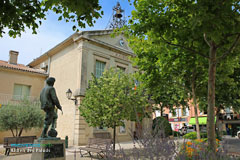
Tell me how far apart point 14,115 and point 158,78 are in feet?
32.0

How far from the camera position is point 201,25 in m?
4.98

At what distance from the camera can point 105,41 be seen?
17.0 meters

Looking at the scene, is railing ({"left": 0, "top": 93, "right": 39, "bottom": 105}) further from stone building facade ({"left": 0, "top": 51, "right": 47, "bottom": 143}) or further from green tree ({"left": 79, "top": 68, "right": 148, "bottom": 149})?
green tree ({"left": 79, "top": 68, "right": 148, "bottom": 149})

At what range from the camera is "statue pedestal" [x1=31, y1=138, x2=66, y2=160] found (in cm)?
609

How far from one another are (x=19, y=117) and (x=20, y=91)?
6.07m

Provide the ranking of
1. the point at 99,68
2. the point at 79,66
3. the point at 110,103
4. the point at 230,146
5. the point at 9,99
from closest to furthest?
the point at 230,146 → the point at 110,103 → the point at 79,66 → the point at 9,99 → the point at 99,68

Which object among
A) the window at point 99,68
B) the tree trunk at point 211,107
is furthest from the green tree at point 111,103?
the window at point 99,68

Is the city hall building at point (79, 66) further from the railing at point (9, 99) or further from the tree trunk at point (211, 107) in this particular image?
the tree trunk at point (211, 107)

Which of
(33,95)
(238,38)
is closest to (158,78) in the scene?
(238,38)

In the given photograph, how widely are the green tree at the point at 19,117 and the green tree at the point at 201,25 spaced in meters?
9.73

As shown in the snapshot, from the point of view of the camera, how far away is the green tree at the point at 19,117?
480 inches

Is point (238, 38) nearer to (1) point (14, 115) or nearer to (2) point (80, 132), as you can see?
(2) point (80, 132)

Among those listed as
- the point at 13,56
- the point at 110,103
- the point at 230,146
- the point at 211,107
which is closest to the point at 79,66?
the point at 110,103

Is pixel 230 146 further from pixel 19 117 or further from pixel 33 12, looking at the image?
pixel 19 117
